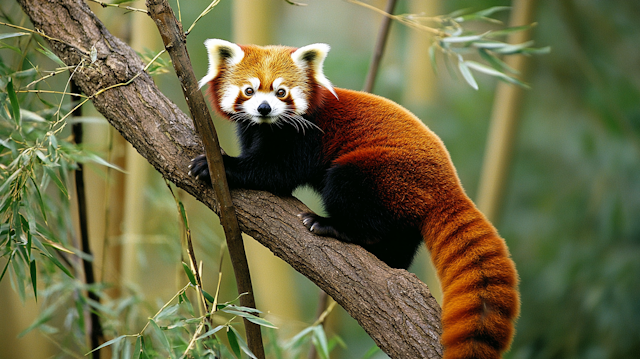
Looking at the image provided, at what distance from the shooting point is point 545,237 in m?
5.11

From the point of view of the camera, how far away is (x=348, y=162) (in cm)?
220

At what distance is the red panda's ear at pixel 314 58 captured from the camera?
215 centimetres

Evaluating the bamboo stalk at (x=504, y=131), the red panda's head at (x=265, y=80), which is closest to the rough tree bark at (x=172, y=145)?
the red panda's head at (x=265, y=80)

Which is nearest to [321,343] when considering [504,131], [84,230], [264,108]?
[264,108]

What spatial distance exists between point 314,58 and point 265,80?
29 centimetres

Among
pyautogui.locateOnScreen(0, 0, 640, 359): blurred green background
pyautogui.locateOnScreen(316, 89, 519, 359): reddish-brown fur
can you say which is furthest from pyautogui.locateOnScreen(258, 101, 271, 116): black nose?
pyautogui.locateOnScreen(0, 0, 640, 359): blurred green background

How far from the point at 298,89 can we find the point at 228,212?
70 cm

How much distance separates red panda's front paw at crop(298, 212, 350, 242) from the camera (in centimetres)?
195

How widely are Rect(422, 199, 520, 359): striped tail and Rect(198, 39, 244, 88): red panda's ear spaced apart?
1139 mm

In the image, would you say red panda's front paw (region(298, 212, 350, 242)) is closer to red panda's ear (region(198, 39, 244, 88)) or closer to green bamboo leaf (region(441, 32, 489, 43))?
red panda's ear (region(198, 39, 244, 88))

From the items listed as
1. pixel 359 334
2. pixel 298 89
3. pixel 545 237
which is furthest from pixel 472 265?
pixel 359 334

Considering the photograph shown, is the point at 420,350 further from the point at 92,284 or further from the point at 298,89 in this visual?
the point at 92,284

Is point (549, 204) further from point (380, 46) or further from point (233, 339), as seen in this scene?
point (233, 339)

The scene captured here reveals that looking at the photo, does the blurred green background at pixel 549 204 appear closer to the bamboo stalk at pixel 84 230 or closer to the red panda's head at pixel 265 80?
the bamboo stalk at pixel 84 230
